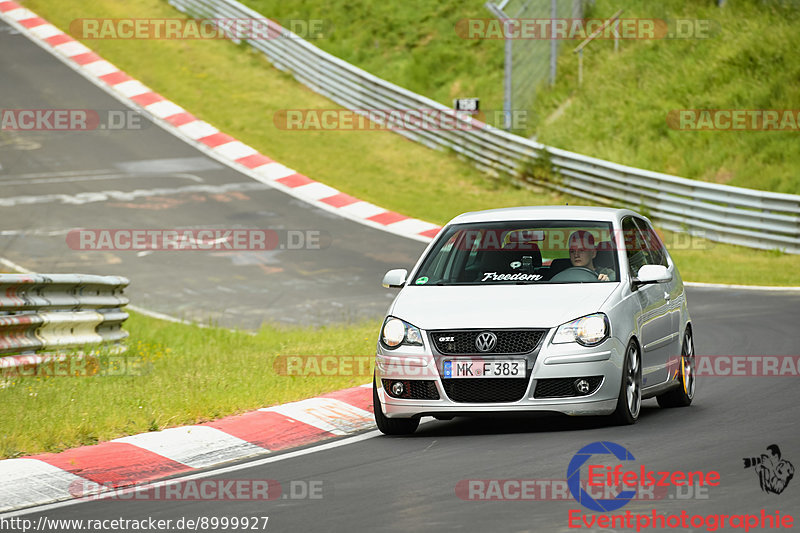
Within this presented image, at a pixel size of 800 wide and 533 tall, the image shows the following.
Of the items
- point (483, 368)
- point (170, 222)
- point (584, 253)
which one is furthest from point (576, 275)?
point (170, 222)

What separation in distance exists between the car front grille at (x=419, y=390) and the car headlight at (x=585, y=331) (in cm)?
89

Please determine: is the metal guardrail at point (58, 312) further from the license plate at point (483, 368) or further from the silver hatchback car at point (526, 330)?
the license plate at point (483, 368)

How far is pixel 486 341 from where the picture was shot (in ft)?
28.4

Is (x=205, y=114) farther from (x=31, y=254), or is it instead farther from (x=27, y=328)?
(x=27, y=328)

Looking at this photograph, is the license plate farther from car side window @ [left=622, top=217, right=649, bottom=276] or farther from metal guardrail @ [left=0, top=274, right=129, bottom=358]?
metal guardrail @ [left=0, top=274, right=129, bottom=358]

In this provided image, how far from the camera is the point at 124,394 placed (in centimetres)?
1020

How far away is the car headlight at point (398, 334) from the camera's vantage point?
8844 mm

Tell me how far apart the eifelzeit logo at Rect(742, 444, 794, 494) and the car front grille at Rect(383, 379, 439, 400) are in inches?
86.8

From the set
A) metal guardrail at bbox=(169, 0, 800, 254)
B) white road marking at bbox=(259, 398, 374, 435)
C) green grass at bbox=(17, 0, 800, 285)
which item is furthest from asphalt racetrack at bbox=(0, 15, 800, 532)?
metal guardrail at bbox=(169, 0, 800, 254)

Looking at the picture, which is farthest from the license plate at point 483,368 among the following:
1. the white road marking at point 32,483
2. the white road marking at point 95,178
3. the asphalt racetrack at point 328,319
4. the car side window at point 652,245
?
the white road marking at point 95,178

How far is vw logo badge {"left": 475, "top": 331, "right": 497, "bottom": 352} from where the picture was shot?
864cm

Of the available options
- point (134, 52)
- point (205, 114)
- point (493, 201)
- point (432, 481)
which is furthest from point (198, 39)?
point (432, 481)

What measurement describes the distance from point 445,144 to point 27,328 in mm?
20109

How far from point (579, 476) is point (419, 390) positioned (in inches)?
76.6
